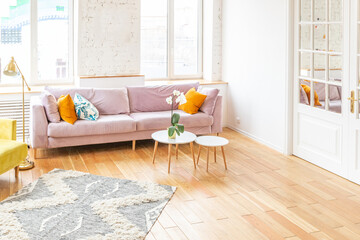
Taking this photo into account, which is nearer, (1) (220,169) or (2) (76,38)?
(1) (220,169)

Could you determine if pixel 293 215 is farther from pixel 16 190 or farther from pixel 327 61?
pixel 16 190

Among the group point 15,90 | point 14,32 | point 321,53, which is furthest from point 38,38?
point 321,53

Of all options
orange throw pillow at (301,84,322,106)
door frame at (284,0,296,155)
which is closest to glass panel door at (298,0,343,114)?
orange throw pillow at (301,84,322,106)

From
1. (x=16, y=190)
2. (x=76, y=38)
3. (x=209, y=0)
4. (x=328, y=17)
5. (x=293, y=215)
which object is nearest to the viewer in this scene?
(x=293, y=215)

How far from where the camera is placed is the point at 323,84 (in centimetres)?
513

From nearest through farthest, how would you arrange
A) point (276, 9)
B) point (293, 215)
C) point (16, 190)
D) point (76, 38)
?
point (293, 215) → point (16, 190) → point (276, 9) → point (76, 38)

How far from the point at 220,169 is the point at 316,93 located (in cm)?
140

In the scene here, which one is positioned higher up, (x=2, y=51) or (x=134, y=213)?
(x=2, y=51)

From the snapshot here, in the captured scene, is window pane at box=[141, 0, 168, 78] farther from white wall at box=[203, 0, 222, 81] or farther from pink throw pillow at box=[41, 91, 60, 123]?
pink throw pillow at box=[41, 91, 60, 123]

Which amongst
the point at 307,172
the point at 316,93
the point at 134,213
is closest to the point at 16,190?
the point at 134,213

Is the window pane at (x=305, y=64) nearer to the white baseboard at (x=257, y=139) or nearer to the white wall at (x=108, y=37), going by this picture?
the white baseboard at (x=257, y=139)

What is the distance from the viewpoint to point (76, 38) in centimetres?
677

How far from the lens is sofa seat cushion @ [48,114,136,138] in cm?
561

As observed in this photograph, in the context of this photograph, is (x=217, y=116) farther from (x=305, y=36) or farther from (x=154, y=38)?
(x=154, y=38)
